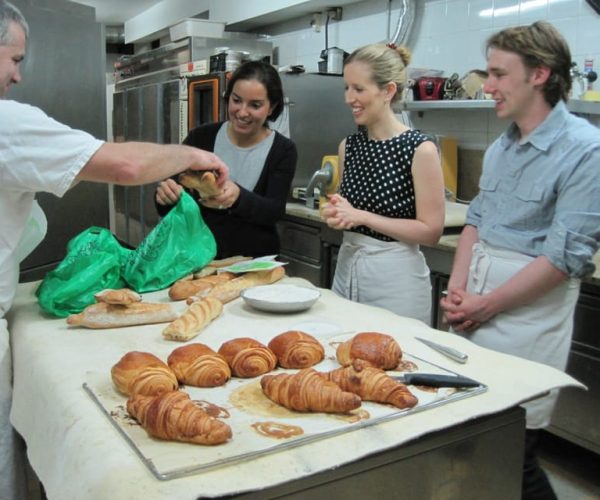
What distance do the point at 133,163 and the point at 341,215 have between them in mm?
674

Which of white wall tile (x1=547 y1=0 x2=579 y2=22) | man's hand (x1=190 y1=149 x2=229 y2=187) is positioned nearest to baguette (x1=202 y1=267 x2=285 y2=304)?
man's hand (x1=190 y1=149 x2=229 y2=187)

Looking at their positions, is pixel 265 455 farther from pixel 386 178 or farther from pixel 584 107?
pixel 584 107

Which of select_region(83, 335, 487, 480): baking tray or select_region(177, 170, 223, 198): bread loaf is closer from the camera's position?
select_region(83, 335, 487, 480): baking tray

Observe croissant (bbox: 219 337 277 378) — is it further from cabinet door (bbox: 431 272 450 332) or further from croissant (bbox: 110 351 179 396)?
cabinet door (bbox: 431 272 450 332)

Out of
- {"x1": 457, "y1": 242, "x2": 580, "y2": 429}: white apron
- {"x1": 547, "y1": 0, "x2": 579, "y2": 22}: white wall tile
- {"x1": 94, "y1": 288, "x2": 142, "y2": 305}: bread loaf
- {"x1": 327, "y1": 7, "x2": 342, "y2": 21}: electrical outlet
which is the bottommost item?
{"x1": 457, "y1": 242, "x2": 580, "y2": 429}: white apron

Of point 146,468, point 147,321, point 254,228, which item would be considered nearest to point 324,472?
point 146,468

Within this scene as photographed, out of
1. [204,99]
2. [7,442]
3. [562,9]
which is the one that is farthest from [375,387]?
[204,99]

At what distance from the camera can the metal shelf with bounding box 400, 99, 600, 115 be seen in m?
2.59

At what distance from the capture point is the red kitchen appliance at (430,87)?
10.9ft

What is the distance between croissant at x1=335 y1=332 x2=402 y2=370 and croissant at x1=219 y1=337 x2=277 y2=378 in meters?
0.14

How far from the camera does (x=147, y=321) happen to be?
1.45m

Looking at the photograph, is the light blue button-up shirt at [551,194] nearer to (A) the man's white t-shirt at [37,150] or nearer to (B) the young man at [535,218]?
(B) the young man at [535,218]

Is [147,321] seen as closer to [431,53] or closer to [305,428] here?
[305,428]

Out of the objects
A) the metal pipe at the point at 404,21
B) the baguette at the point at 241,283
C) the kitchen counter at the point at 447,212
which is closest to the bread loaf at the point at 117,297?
the baguette at the point at 241,283
